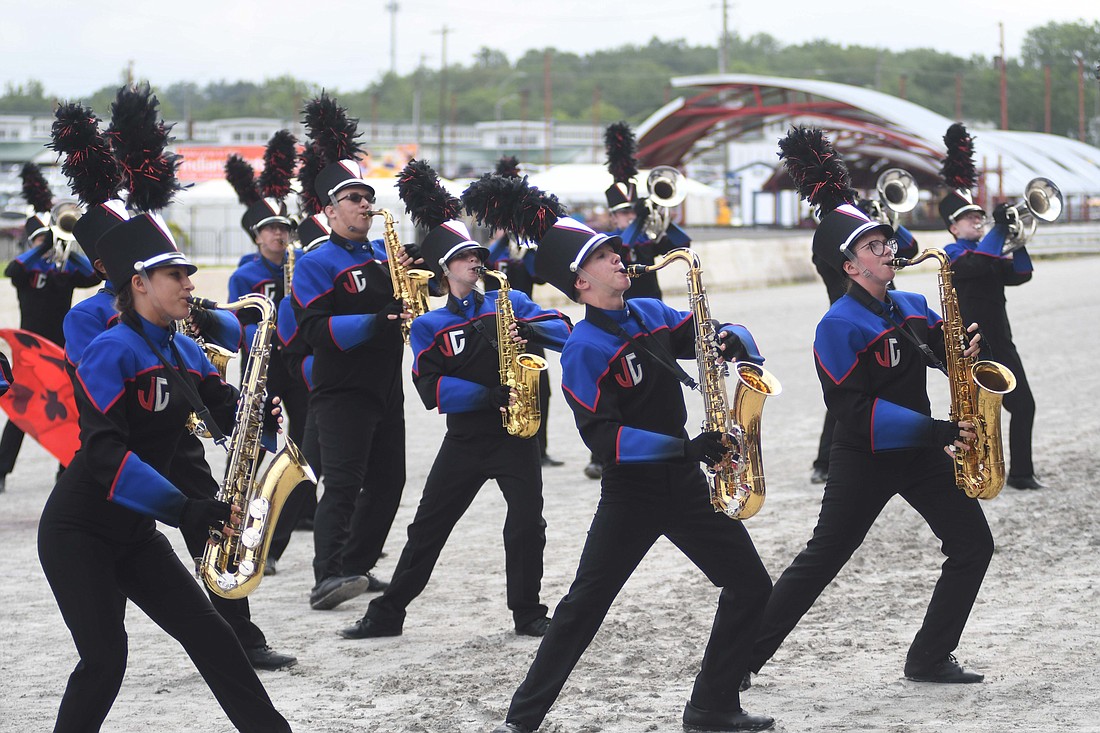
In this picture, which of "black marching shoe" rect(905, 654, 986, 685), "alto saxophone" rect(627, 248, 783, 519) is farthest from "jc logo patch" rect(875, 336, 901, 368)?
"black marching shoe" rect(905, 654, 986, 685)

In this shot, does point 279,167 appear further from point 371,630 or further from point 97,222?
point 97,222

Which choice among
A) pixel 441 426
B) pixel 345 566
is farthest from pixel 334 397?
pixel 441 426

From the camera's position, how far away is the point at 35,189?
11.0 meters

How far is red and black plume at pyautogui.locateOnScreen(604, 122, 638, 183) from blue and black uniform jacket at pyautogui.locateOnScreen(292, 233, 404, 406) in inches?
174

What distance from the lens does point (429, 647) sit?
660cm

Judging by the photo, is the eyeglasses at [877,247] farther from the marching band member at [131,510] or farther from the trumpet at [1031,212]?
the trumpet at [1031,212]

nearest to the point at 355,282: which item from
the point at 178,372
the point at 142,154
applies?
the point at 142,154

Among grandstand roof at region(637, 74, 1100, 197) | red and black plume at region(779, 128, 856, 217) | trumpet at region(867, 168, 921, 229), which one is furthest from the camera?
grandstand roof at region(637, 74, 1100, 197)

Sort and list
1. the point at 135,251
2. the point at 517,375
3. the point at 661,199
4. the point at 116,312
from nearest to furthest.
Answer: the point at 135,251, the point at 116,312, the point at 517,375, the point at 661,199

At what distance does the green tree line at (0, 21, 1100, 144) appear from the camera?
89881 millimetres

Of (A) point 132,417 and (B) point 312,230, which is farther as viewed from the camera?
(B) point 312,230

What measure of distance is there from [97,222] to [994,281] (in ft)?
21.0

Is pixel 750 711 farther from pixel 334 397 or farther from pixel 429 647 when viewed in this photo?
pixel 334 397

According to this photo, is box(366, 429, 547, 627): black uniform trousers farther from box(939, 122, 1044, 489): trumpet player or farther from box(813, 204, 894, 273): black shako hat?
box(939, 122, 1044, 489): trumpet player
